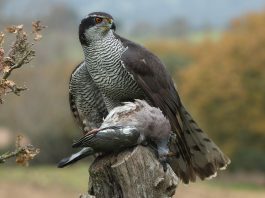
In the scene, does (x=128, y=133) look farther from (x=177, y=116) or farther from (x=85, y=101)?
(x=85, y=101)

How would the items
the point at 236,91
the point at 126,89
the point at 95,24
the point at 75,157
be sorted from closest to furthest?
the point at 75,157
the point at 95,24
the point at 126,89
the point at 236,91

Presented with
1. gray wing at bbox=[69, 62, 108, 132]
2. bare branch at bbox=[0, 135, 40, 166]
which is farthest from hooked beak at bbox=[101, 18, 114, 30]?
bare branch at bbox=[0, 135, 40, 166]

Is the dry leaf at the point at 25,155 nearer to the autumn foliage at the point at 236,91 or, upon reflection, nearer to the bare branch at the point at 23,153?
the bare branch at the point at 23,153

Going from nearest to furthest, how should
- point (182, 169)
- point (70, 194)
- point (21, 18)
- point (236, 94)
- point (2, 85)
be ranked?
1. point (2, 85)
2. point (182, 169)
3. point (70, 194)
4. point (236, 94)
5. point (21, 18)

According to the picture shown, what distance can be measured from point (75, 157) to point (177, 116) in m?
1.46

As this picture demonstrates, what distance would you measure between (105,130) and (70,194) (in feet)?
82.9

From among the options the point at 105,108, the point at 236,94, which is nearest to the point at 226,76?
the point at 236,94

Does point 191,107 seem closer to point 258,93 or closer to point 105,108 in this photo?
point 258,93

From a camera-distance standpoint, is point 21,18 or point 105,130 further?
point 21,18

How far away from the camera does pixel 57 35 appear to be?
65.1m

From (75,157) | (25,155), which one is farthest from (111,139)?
(25,155)

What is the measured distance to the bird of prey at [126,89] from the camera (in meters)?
5.68

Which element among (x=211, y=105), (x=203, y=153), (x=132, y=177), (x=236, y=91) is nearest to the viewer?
(x=132, y=177)

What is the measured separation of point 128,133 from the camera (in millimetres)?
4625
